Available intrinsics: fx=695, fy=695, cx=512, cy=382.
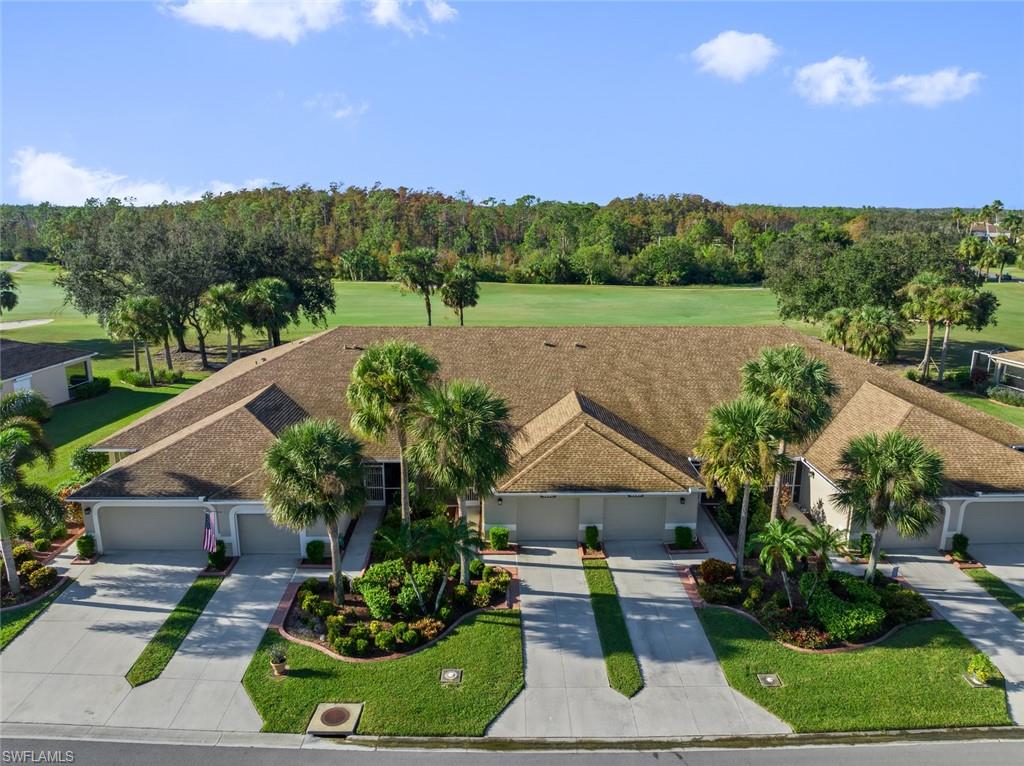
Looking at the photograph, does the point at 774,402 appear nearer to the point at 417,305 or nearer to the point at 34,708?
the point at 34,708

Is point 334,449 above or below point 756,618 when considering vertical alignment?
above

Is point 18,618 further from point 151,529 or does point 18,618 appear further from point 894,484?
point 894,484

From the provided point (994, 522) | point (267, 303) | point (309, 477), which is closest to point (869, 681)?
point (994, 522)

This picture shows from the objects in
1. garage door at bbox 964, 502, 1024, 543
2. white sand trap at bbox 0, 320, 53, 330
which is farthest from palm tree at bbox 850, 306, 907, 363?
white sand trap at bbox 0, 320, 53, 330

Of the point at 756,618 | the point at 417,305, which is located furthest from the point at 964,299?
the point at 417,305

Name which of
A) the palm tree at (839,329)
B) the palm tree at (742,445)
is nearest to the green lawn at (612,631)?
the palm tree at (742,445)

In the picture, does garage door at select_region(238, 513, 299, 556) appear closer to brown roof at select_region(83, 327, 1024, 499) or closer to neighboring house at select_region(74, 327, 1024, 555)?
neighboring house at select_region(74, 327, 1024, 555)
